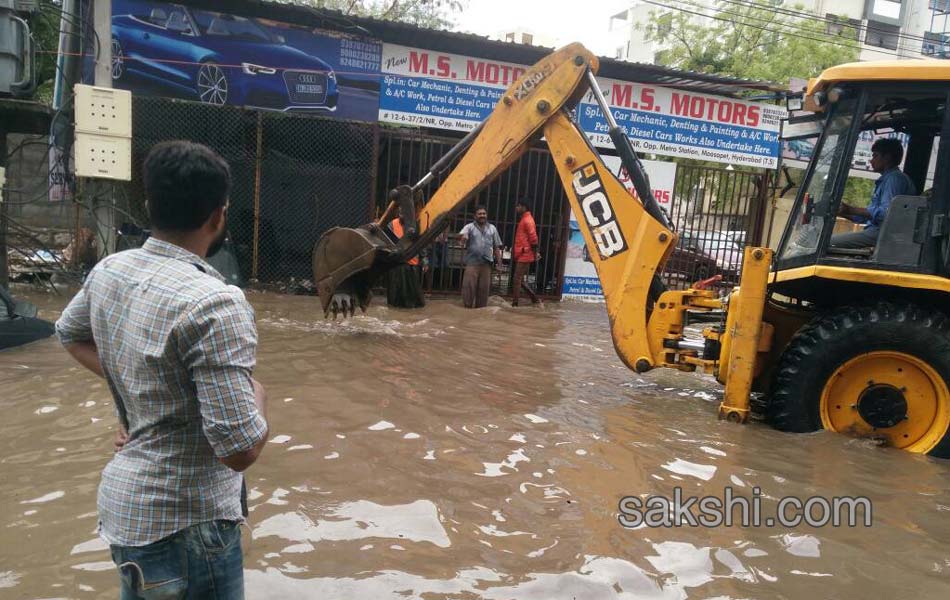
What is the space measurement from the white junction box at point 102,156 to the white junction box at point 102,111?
80mm

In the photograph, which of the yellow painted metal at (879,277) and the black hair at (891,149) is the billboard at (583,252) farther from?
the yellow painted metal at (879,277)

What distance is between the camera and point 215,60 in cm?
963

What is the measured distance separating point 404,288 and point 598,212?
4.55m

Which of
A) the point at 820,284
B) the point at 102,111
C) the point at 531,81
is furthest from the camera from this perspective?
the point at 102,111

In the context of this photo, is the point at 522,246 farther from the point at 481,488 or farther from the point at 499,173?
the point at 481,488

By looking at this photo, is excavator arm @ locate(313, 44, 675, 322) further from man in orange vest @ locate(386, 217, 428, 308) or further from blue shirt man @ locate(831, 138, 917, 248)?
man in orange vest @ locate(386, 217, 428, 308)

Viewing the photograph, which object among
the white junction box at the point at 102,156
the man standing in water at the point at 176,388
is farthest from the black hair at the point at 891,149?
the white junction box at the point at 102,156

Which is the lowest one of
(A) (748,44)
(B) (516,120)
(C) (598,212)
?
(C) (598,212)

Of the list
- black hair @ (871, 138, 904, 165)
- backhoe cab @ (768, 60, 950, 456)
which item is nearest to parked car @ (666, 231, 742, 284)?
black hair @ (871, 138, 904, 165)

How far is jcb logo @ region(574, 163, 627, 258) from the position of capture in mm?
5512

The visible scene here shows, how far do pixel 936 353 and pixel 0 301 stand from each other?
24.3 ft

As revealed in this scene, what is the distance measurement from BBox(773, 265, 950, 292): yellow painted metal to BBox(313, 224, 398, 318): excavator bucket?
3680 millimetres

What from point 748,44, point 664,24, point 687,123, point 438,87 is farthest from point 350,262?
point 664,24

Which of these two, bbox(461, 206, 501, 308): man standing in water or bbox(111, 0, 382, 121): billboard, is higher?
bbox(111, 0, 382, 121): billboard
